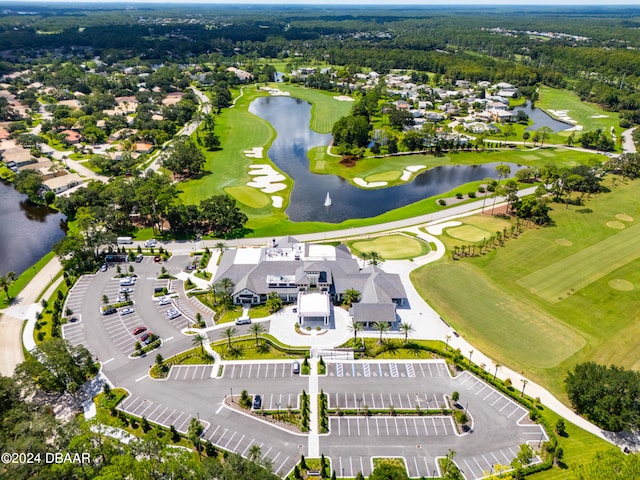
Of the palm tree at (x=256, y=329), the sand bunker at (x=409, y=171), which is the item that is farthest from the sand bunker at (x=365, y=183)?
the palm tree at (x=256, y=329)

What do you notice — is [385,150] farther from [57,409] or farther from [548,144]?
[57,409]

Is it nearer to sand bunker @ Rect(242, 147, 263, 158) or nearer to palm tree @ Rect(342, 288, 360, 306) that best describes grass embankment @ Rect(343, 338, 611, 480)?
palm tree @ Rect(342, 288, 360, 306)

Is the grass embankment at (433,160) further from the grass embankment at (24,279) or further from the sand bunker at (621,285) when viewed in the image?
the grass embankment at (24,279)

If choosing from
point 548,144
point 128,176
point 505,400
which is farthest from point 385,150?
point 505,400

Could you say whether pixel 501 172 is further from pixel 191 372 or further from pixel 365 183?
pixel 191 372

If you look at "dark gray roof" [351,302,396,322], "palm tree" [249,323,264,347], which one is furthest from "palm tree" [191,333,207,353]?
A: "dark gray roof" [351,302,396,322]
